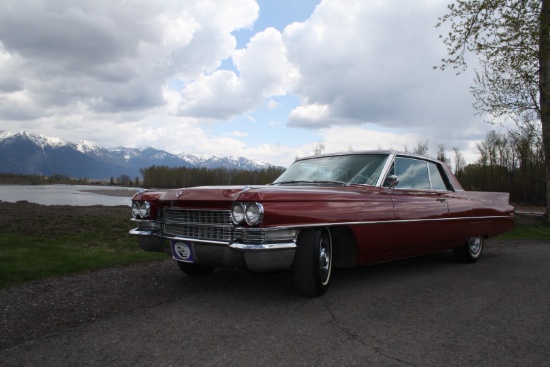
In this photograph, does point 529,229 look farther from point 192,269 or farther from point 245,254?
point 245,254

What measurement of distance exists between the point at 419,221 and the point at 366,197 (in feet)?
A: 3.59

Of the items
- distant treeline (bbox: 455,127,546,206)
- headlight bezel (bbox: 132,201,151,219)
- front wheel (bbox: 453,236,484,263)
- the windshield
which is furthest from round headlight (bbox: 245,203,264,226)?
distant treeline (bbox: 455,127,546,206)

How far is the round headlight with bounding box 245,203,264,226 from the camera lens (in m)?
3.69

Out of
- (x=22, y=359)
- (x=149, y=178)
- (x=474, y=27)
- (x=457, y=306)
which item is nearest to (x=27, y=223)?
(x=22, y=359)

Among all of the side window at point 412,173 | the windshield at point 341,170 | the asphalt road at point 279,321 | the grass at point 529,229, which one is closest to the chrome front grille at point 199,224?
the asphalt road at point 279,321

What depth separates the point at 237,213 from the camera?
379 centimetres

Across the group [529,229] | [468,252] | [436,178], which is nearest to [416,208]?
[436,178]

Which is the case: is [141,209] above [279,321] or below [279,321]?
above

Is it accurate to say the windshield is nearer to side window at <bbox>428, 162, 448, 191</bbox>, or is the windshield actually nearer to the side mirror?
the side mirror

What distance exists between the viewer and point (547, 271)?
593 centimetres

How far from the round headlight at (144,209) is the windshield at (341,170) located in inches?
67.2

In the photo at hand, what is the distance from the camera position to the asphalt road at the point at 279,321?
9.26 feet

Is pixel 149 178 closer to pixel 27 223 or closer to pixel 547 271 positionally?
pixel 27 223

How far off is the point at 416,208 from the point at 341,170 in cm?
107
